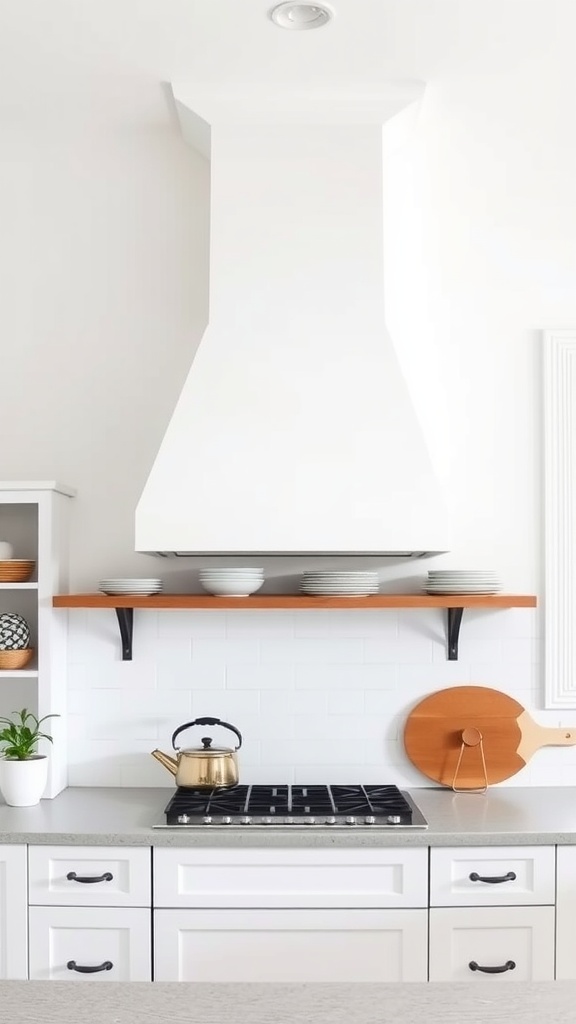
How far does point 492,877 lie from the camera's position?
281 cm

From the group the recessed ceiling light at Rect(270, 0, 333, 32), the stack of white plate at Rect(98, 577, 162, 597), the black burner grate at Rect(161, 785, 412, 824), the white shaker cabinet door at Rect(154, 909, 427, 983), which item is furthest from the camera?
the stack of white plate at Rect(98, 577, 162, 597)

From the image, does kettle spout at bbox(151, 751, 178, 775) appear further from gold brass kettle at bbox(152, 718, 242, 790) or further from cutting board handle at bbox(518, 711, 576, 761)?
cutting board handle at bbox(518, 711, 576, 761)

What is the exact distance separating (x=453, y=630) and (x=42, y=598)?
1297 mm

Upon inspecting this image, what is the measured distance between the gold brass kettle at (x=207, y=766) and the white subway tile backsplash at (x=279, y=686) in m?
0.31

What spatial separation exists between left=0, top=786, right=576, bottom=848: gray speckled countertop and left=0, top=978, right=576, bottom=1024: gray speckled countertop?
1.04 meters

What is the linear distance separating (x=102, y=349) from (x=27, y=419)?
13.4 inches

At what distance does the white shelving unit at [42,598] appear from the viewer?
3.25 meters

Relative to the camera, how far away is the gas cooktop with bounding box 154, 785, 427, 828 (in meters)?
2.85

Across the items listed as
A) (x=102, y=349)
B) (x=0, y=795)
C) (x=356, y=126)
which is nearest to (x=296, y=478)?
(x=102, y=349)

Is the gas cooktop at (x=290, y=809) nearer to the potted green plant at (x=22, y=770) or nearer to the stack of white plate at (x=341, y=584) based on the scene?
the potted green plant at (x=22, y=770)

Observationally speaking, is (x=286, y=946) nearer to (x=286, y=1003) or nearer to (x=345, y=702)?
(x=345, y=702)

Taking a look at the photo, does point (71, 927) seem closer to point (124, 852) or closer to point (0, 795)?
point (124, 852)

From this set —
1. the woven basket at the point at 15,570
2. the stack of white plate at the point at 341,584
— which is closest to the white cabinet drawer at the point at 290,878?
the stack of white plate at the point at 341,584

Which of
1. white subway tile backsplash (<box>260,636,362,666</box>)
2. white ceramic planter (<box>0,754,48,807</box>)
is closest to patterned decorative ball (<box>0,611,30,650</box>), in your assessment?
white ceramic planter (<box>0,754,48,807</box>)
